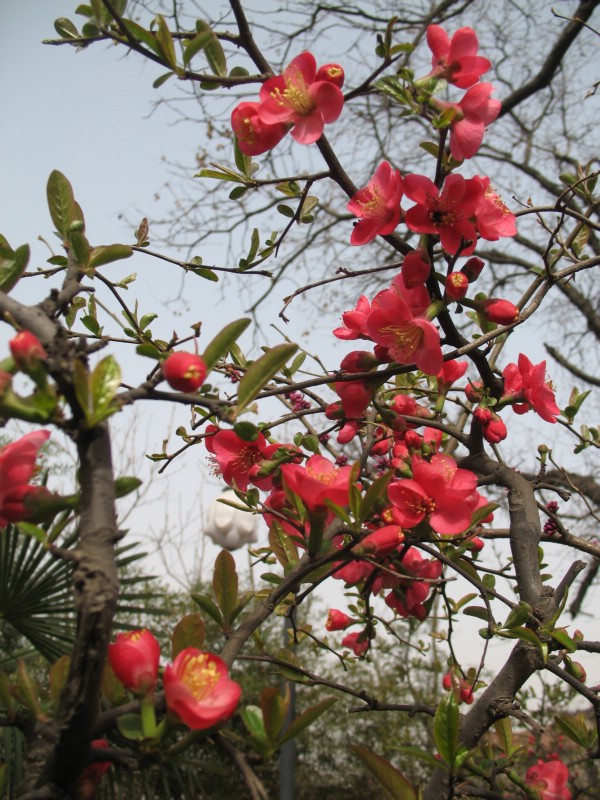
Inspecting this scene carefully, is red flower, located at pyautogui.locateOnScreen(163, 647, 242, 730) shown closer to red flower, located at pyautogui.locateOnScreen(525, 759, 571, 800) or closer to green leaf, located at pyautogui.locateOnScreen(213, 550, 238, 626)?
green leaf, located at pyautogui.locateOnScreen(213, 550, 238, 626)

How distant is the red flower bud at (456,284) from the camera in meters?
0.85

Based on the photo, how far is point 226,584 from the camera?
0.68 meters

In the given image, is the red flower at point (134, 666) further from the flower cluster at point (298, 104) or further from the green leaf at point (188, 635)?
the flower cluster at point (298, 104)

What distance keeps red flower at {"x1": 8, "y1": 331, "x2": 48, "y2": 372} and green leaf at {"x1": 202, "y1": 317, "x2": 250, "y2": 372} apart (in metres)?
0.16

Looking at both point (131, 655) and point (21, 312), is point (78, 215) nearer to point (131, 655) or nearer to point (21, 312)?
point (21, 312)

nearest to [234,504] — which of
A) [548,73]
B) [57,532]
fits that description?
[57,532]

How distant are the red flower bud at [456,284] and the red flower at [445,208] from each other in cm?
3

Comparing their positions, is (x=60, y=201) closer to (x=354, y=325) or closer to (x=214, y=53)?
(x=214, y=53)

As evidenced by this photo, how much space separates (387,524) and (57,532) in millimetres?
378

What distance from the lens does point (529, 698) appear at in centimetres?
375

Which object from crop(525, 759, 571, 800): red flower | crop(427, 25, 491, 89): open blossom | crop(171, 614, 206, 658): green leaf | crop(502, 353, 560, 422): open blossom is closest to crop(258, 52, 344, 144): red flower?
crop(427, 25, 491, 89): open blossom

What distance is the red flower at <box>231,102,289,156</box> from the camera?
2.85 ft

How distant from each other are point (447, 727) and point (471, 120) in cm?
66

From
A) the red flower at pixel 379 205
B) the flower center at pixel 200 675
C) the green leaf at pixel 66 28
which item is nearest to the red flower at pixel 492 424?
the red flower at pixel 379 205
